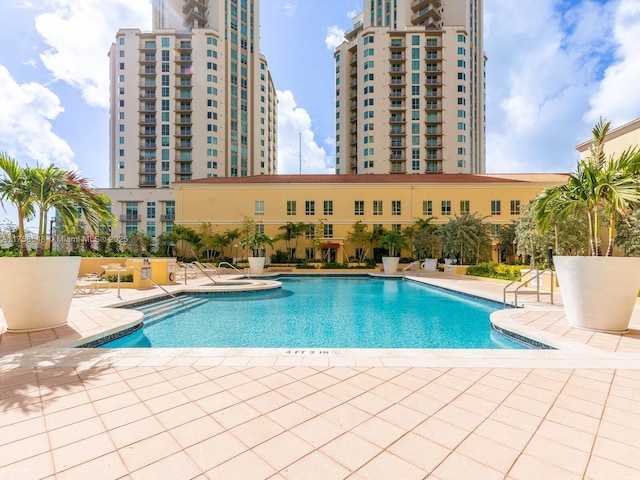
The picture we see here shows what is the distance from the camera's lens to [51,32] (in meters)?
9.48

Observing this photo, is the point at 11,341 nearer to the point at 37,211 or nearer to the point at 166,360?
the point at 37,211

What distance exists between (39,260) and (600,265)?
9322 millimetres

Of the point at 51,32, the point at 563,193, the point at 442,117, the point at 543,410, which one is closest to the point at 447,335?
the point at 563,193

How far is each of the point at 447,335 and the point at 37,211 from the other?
8631mm

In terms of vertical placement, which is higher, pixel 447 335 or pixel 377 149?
pixel 377 149

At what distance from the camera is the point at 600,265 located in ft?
16.4

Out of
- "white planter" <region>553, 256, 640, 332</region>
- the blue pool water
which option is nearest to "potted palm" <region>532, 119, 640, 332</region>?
"white planter" <region>553, 256, 640, 332</region>

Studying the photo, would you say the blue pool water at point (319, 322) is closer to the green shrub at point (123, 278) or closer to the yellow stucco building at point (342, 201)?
the green shrub at point (123, 278)

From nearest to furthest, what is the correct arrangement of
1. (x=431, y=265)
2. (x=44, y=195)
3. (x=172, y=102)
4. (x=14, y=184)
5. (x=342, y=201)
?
(x=14, y=184) < (x=44, y=195) < (x=431, y=265) < (x=342, y=201) < (x=172, y=102)

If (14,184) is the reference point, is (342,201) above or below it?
above

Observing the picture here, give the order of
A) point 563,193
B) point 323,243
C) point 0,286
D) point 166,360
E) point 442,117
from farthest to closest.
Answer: point 442,117
point 323,243
point 563,193
point 0,286
point 166,360

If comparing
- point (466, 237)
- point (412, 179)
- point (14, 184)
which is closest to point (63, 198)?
point (14, 184)

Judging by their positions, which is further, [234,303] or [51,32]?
[234,303]

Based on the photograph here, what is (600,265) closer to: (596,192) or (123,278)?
(596,192)
